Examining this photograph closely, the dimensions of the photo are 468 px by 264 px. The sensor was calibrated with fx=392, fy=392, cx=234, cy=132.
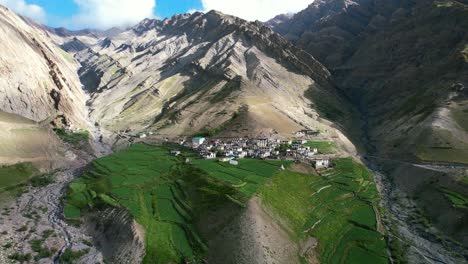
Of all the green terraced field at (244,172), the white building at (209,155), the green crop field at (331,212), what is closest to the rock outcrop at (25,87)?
the white building at (209,155)

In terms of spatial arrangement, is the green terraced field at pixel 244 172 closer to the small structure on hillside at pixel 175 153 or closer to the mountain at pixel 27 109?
the small structure on hillside at pixel 175 153

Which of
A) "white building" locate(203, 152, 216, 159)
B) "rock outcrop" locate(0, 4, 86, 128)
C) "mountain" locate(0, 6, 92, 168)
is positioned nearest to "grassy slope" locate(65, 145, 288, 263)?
"white building" locate(203, 152, 216, 159)

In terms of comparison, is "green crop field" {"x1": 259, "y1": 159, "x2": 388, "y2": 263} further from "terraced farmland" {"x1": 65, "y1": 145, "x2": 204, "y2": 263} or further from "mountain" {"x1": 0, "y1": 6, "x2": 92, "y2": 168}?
"mountain" {"x1": 0, "y1": 6, "x2": 92, "y2": 168}

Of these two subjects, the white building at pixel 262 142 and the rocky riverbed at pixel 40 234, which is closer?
the rocky riverbed at pixel 40 234

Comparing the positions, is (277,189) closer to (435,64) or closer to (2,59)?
(2,59)

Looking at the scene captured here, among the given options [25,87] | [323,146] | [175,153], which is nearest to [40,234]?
[175,153]

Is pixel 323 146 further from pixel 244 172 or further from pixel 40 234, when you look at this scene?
pixel 40 234

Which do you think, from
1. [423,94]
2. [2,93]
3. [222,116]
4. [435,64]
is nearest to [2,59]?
[2,93]
